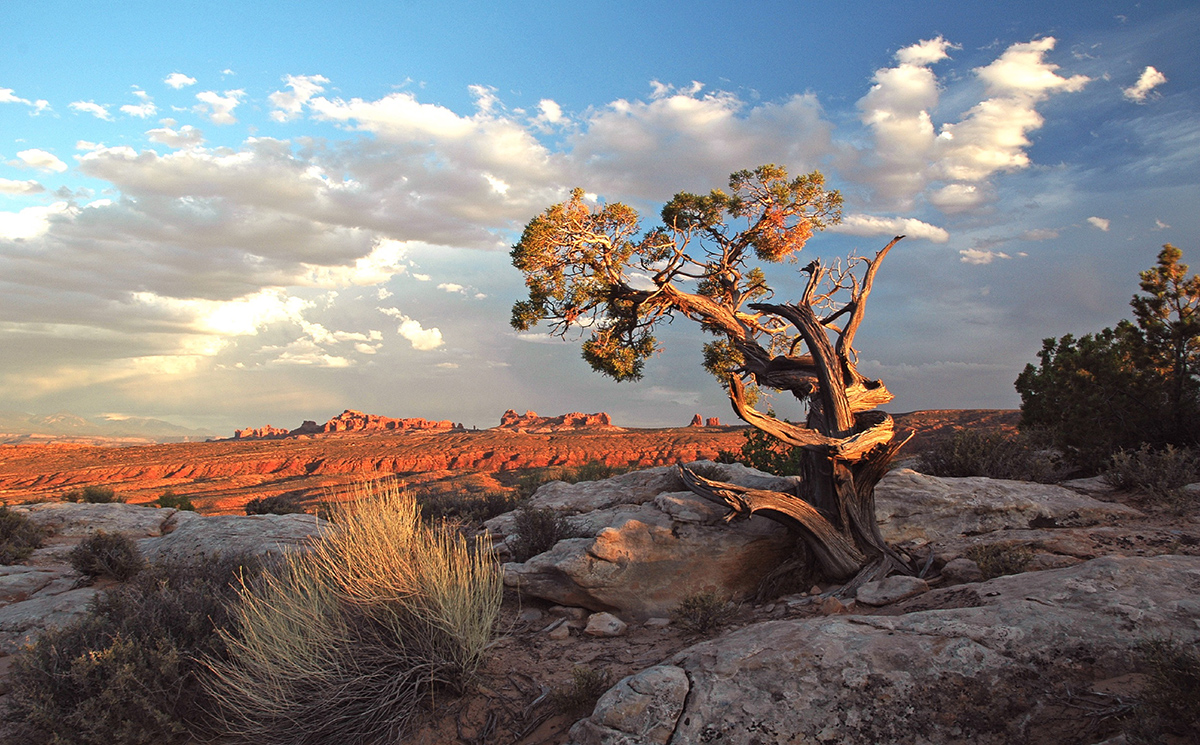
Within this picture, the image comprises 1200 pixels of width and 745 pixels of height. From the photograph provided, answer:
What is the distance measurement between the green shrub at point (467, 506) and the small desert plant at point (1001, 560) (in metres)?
9.21

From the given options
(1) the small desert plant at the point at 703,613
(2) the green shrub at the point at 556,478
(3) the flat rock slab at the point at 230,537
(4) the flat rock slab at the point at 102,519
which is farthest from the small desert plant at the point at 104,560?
(1) the small desert plant at the point at 703,613

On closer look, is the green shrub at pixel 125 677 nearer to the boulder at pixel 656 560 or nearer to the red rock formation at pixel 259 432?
the boulder at pixel 656 560

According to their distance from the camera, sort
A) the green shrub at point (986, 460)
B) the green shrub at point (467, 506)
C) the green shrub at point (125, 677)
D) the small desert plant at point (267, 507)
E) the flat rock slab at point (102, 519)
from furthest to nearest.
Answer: the small desert plant at point (267, 507)
the flat rock slab at point (102, 519)
the green shrub at point (467, 506)
the green shrub at point (986, 460)
the green shrub at point (125, 677)

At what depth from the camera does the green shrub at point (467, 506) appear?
13320mm

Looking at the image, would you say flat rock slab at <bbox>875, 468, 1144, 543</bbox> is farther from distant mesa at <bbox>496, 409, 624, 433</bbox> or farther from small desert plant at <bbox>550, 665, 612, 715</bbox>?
distant mesa at <bbox>496, 409, 624, 433</bbox>

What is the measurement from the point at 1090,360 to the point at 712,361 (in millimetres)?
10418

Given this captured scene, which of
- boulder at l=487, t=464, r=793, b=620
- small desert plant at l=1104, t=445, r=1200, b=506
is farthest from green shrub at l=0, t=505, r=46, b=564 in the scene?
small desert plant at l=1104, t=445, r=1200, b=506

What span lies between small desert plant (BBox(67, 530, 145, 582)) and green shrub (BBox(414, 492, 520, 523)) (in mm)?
4896

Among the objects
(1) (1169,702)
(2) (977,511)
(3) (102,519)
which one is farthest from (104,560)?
(2) (977,511)

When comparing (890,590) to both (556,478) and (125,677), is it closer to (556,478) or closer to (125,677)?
(125,677)

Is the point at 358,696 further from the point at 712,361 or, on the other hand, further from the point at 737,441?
the point at 737,441

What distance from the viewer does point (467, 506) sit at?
13.8 m

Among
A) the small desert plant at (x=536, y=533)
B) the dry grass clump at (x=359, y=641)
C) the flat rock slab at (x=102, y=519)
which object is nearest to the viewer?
the dry grass clump at (x=359, y=641)

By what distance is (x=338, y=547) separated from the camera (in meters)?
6.23
